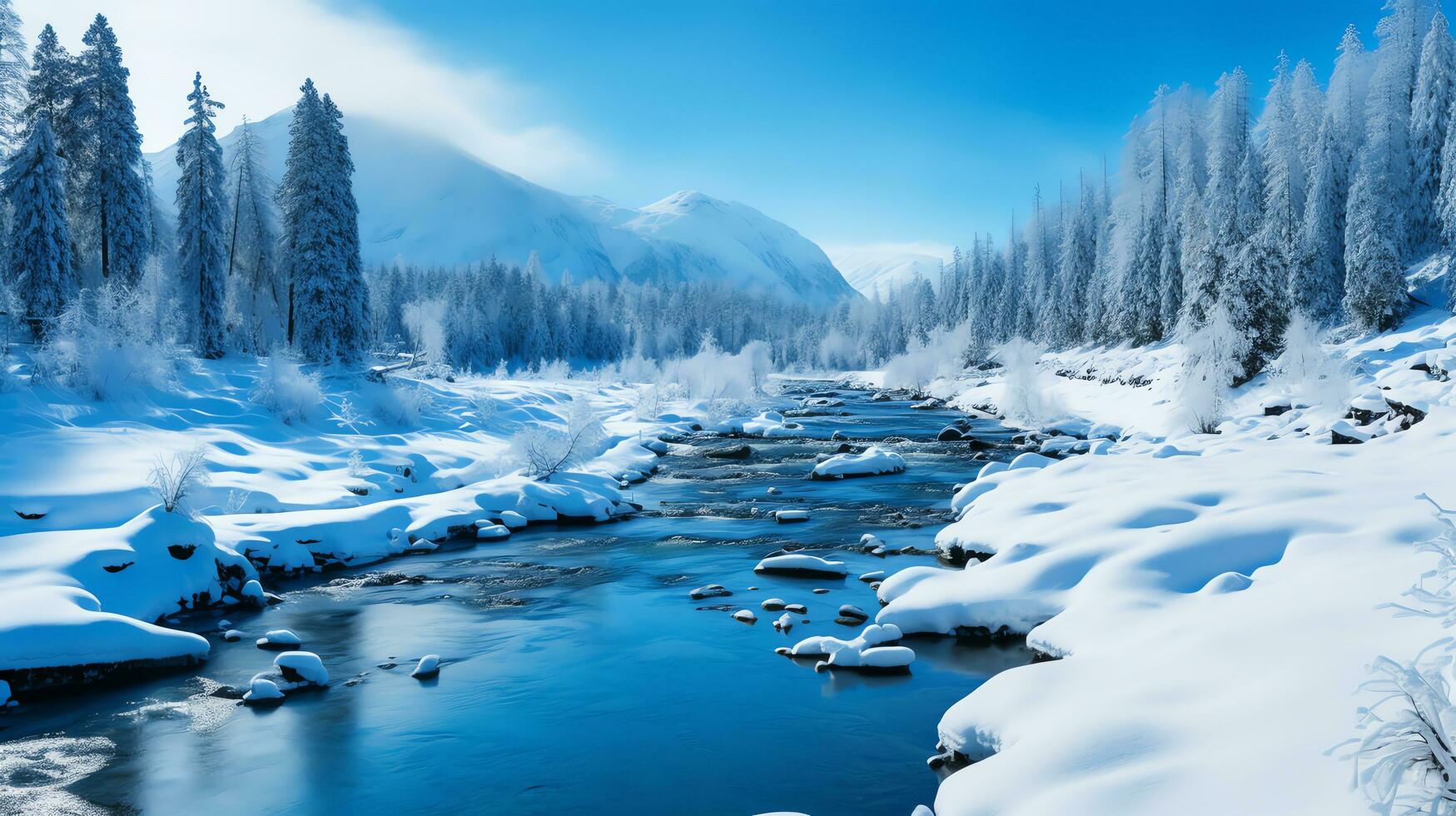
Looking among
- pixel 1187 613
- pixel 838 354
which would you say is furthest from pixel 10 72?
pixel 838 354

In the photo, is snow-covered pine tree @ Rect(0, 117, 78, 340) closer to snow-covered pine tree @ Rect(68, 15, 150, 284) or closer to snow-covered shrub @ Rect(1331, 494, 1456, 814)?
snow-covered pine tree @ Rect(68, 15, 150, 284)

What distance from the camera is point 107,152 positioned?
36344 millimetres

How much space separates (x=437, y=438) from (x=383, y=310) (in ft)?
216

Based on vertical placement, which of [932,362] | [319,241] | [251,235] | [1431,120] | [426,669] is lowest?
[426,669]

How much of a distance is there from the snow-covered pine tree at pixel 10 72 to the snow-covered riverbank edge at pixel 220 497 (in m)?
10.3

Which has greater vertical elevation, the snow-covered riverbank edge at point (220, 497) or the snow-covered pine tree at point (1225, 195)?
the snow-covered pine tree at point (1225, 195)

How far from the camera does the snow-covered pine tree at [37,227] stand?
31266mm

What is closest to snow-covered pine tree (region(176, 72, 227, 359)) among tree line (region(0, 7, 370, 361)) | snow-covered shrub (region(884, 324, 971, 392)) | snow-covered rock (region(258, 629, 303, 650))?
tree line (region(0, 7, 370, 361))

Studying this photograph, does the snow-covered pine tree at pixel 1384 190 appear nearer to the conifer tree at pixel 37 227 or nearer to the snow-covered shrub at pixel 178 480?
the snow-covered shrub at pixel 178 480

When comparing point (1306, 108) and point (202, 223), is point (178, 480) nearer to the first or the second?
point (202, 223)

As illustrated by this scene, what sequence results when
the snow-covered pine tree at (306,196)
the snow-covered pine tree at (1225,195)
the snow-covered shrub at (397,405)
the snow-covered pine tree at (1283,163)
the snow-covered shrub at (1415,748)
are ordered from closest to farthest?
the snow-covered shrub at (1415,748)
the snow-covered shrub at (397,405)
the snow-covered pine tree at (1225,195)
the snow-covered pine tree at (306,196)
the snow-covered pine tree at (1283,163)

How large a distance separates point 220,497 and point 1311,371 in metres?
35.7

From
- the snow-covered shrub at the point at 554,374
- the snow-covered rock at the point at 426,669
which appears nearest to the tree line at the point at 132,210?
the snow-covered shrub at the point at 554,374

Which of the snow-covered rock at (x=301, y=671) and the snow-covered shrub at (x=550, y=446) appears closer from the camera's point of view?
the snow-covered rock at (x=301, y=671)
